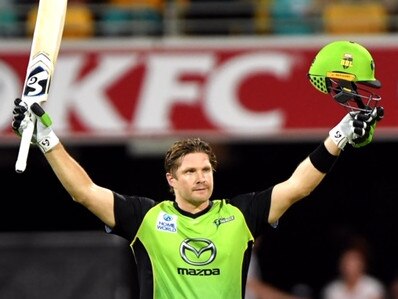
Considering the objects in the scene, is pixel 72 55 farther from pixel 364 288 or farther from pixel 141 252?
pixel 141 252

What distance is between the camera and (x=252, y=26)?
1146cm

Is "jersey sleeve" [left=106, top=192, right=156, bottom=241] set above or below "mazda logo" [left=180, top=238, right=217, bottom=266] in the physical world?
above

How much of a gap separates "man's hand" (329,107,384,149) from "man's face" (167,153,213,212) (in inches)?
23.9

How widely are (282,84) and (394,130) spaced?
95cm

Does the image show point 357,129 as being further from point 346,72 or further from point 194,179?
point 194,179

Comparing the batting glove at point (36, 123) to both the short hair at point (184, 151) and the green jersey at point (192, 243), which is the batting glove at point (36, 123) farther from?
the short hair at point (184, 151)

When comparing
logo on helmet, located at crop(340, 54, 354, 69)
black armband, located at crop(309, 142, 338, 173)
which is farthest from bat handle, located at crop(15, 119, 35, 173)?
logo on helmet, located at crop(340, 54, 354, 69)

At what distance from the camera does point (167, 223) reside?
638cm

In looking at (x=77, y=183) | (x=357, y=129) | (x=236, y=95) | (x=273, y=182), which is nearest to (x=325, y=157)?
(x=357, y=129)

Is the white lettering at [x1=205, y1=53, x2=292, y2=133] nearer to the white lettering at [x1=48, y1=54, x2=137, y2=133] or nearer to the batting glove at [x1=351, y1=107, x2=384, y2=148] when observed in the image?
the white lettering at [x1=48, y1=54, x2=137, y2=133]

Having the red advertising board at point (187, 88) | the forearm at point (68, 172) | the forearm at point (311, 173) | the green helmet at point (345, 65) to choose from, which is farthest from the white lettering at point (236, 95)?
the forearm at point (68, 172)

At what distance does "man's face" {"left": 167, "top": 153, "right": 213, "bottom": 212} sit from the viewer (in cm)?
627

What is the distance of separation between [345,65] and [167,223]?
1.12 metres

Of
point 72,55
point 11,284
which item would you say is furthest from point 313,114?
point 11,284
